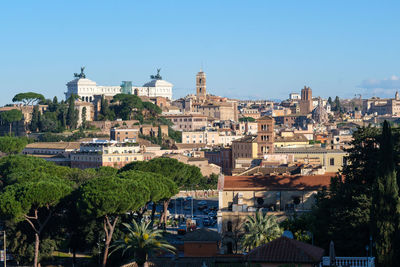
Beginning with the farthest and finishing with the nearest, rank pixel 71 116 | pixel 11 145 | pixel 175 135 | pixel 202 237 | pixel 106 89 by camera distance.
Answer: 1. pixel 106 89
2. pixel 175 135
3. pixel 71 116
4. pixel 11 145
5. pixel 202 237

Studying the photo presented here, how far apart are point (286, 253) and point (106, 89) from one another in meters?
141

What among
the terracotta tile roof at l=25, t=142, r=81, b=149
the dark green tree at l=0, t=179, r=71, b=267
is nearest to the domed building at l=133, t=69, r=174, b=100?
the terracotta tile roof at l=25, t=142, r=81, b=149

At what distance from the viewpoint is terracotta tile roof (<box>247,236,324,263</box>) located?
858 inches

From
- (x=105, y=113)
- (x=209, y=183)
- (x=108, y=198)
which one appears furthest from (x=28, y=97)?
(x=108, y=198)

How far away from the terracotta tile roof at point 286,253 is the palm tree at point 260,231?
1070 cm

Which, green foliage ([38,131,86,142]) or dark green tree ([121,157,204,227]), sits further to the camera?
green foliage ([38,131,86,142])

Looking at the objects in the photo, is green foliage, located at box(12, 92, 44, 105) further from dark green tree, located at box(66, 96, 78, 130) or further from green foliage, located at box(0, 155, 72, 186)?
green foliage, located at box(0, 155, 72, 186)

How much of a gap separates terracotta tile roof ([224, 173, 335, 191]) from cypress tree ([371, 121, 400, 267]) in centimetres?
1662

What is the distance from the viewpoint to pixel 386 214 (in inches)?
931

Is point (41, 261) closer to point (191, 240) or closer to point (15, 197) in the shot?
point (15, 197)

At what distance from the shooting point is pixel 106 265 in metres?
38.9

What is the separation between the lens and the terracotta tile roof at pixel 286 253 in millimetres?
21781

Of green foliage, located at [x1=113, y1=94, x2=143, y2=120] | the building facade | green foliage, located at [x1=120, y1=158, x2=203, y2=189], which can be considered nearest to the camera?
green foliage, located at [x1=120, y1=158, x2=203, y2=189]

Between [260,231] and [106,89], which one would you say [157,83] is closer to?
[106,89]
